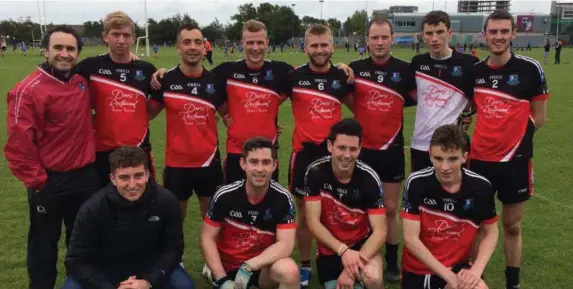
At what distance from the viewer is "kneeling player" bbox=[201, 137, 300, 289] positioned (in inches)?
142

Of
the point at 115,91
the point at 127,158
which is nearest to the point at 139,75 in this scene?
the point at 115,91

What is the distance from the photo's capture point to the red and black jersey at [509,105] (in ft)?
12.9

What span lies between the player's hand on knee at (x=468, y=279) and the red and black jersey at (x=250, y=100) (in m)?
2.01

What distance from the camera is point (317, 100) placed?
4.46 meters

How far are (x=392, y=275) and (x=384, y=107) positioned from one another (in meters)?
1.50

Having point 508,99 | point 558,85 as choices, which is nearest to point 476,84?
point 508,99

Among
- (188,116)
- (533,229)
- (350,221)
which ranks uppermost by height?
(188,116)

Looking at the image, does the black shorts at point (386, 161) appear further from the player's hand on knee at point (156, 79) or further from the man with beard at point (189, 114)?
the player's hand on knee at point (156, 79)

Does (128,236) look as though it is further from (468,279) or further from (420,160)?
(420,160)

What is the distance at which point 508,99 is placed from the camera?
3.95 meters

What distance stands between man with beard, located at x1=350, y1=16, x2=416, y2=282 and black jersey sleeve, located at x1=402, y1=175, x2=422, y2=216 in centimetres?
89

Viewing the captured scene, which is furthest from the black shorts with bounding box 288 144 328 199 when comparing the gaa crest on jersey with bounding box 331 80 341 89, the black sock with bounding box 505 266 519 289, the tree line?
the tree line

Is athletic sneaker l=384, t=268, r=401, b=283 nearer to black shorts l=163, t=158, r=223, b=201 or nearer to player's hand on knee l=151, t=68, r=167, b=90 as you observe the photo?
black shorts l=163, t=158, r=223, b=201

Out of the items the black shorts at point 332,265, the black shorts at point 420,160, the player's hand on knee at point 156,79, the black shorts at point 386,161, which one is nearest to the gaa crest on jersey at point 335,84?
the black shorts at point 386,161
